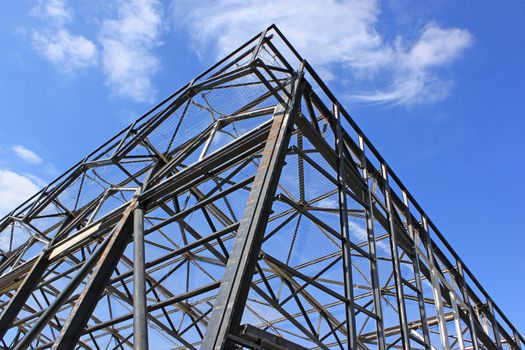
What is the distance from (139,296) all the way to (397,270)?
5.45 metres

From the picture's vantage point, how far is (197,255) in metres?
14.5

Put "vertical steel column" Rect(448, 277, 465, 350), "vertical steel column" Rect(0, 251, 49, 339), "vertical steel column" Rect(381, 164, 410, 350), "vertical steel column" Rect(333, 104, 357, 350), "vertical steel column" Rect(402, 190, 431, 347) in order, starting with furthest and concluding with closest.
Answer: "vertical steel column" Rect(448, 277, 465, 350)
"vertical steel column" Rect(0, 251, 49, 339)
"vertical steel column" Rect(402, 190, 431, 347)
"vertical steel column" Rect(381, 164, 410, 350)
"vertical steel column" Rect(333, 104, 357, 350)

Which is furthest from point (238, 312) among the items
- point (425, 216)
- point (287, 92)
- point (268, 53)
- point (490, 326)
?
point (490, 326)

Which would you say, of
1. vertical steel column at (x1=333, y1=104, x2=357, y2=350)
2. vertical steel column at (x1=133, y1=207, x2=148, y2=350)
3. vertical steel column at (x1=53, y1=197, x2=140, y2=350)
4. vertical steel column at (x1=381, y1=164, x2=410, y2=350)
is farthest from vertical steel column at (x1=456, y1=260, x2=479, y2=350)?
vertical steel column at (x1=53, y1=197, x2=140, y2=350)

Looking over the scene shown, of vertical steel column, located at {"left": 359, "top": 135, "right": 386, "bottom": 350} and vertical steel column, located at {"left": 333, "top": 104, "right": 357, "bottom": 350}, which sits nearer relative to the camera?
vertical steel column, located at {"left": 333, "top": 104, "right": 357, "bottom": 350}

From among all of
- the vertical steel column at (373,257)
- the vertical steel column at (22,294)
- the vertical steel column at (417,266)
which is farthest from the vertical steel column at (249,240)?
the vertical steel column at (22,294)

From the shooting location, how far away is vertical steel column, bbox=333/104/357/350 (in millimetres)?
7574

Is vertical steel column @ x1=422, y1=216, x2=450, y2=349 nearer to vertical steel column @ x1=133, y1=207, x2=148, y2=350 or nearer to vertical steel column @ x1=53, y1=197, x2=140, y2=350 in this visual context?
vertical steel column @ x1=133, y1=207, x2=148, y2=350

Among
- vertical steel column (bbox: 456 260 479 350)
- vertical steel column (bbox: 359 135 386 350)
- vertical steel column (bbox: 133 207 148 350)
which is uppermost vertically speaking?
vertical steel column (bbox: 456 260 479 350)

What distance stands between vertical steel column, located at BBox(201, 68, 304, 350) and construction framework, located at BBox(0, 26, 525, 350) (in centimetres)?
2

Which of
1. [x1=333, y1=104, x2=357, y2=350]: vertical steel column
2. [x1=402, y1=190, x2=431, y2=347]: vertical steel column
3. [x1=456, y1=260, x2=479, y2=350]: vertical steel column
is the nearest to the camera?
[x1=333, y1=104, x2=357, y2=350]: vertical steel column

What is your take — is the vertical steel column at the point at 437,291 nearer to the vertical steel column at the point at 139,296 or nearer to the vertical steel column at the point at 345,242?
the vertical steel column at the point at 345,242

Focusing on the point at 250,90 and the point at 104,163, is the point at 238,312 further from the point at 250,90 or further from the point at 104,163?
the point at 104,163

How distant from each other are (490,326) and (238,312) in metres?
14.5
